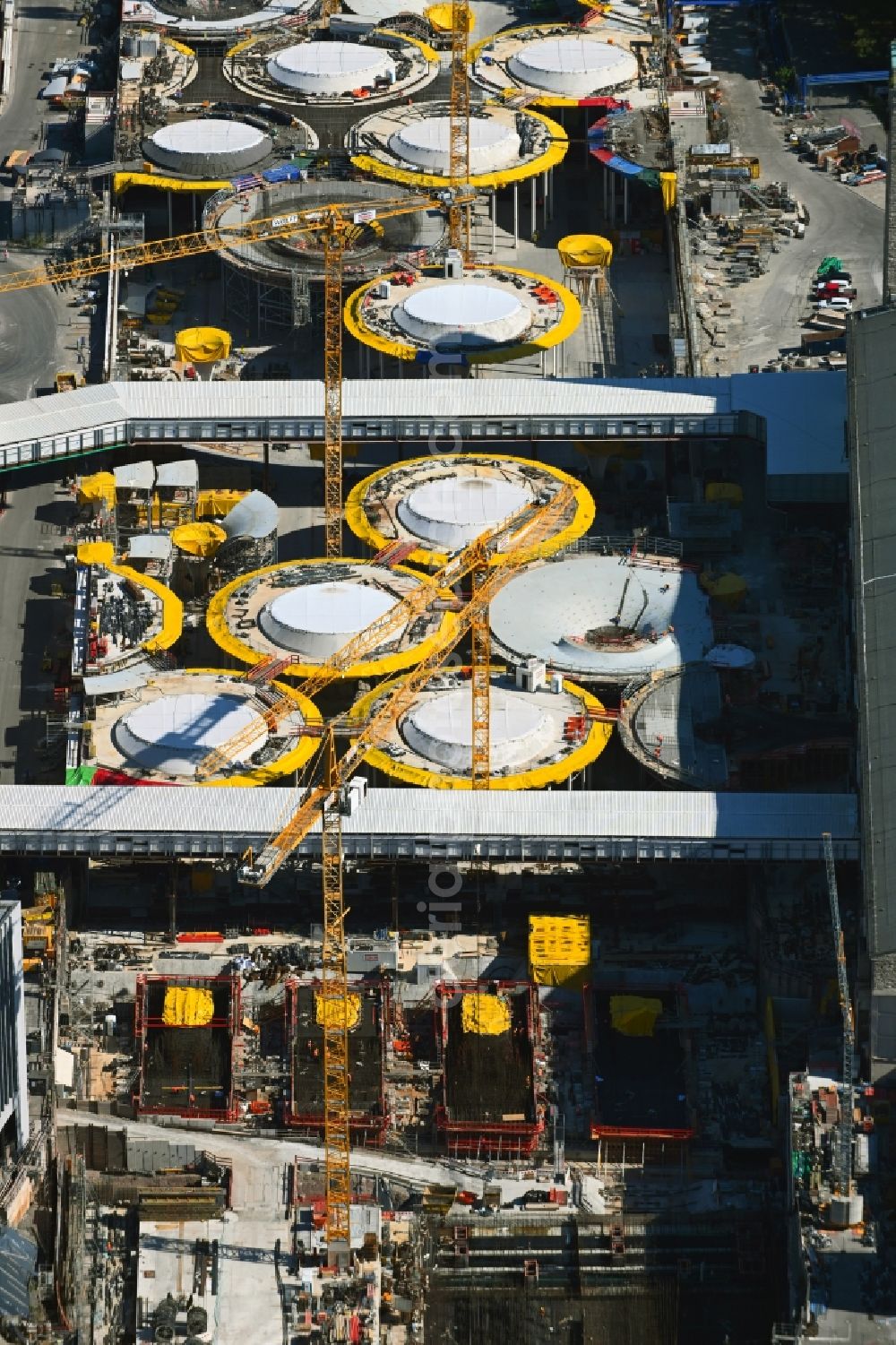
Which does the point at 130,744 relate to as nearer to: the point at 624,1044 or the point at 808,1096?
the point at 624,1044

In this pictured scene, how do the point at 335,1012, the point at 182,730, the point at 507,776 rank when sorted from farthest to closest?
the point at 182,730, the point at 507,776, the point at 335,1012

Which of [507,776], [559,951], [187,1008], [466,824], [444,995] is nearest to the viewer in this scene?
[187,1008]

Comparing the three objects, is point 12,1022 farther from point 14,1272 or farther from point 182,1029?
point 182,1029

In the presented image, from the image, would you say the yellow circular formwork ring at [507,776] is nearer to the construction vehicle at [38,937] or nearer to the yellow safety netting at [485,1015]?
the yellow safety netting at [485,1015]

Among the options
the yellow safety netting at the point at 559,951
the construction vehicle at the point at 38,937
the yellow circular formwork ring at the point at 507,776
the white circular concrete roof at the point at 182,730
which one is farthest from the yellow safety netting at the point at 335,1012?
the white circular concrete roof at the point at 182,730

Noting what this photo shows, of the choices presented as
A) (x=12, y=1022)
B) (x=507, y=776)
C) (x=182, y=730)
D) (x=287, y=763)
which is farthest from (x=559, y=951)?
(x=12, y=1022)

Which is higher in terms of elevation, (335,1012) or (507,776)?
(507,776)

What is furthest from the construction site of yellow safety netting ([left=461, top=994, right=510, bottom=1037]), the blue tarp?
the blue tarp

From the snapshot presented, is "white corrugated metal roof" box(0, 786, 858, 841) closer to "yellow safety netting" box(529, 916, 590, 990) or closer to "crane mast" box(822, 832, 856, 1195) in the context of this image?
"yellow safety netting" box(529, 916, 590, 990)
